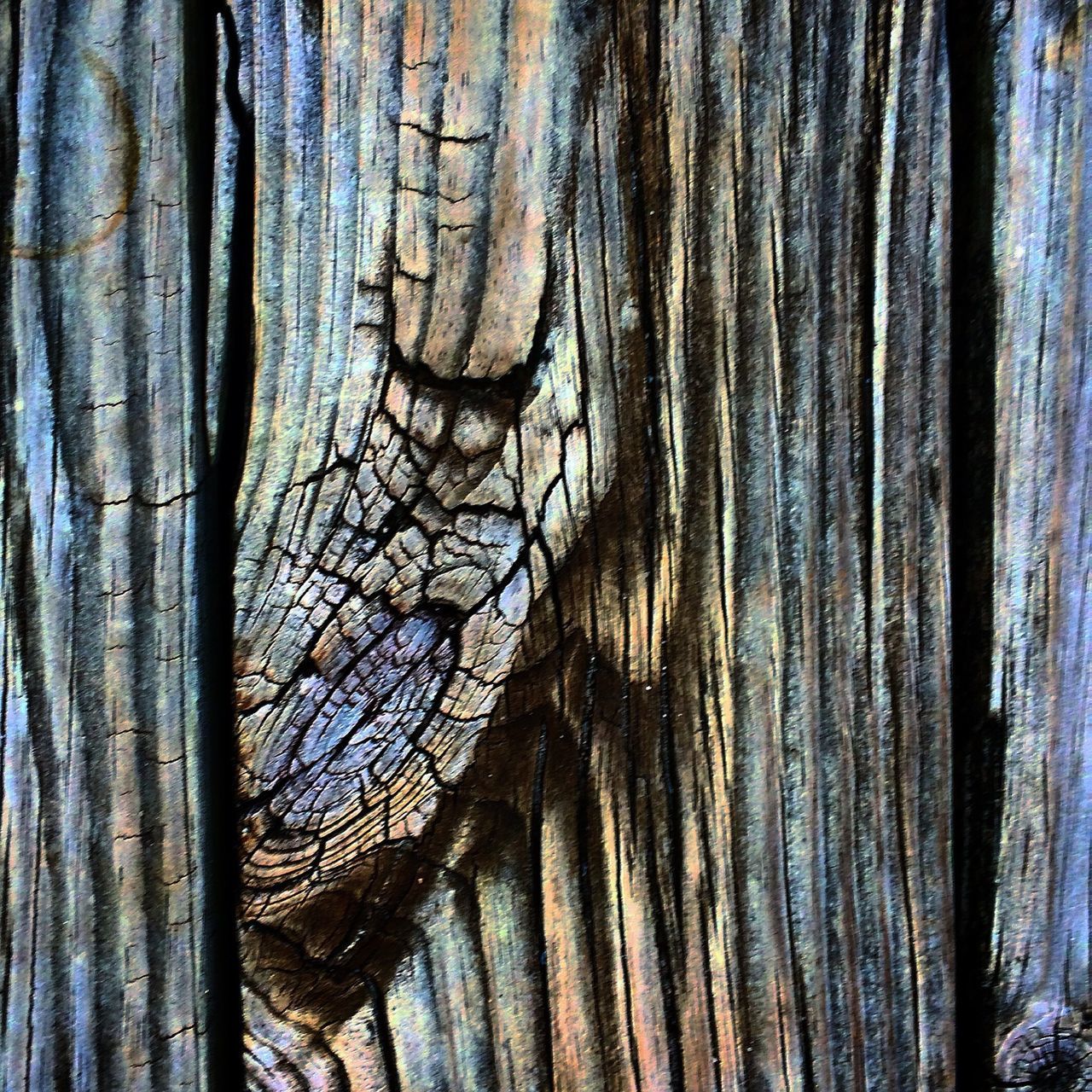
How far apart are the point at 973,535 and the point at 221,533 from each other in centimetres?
70

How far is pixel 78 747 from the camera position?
80 centimetres

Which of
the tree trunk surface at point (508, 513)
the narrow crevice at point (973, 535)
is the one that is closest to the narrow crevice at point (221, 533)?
the tree trunk surface at point (508, 513)

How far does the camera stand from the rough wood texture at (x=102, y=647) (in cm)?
78

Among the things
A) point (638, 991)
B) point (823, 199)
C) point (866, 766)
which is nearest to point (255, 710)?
point (638, 991)

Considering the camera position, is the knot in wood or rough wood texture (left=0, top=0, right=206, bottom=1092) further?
the knot in wood

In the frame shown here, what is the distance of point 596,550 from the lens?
32.4 inches

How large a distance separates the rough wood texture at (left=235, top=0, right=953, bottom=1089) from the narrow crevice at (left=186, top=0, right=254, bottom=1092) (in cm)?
2

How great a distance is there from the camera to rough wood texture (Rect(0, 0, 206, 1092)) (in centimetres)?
78

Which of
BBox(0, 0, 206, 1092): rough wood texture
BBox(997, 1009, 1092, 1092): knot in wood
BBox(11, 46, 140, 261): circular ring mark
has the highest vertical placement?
BBox(11, 46, 140, 261): circular ring mark

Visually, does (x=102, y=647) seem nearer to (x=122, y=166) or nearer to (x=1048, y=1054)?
(x=122, y=166)

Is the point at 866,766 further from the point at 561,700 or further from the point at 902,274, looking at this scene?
the point at 902,274

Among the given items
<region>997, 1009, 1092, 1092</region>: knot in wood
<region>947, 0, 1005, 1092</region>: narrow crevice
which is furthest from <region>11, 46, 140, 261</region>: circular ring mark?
<region>997, 1009, 1092, 1092</region>: knot in wood

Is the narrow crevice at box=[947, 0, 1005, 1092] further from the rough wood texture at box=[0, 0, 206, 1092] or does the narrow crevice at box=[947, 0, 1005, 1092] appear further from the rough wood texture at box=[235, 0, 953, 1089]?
the rough wood texture at box=[0, 0, 206, 1092]

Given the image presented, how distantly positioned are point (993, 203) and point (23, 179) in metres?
0.86
